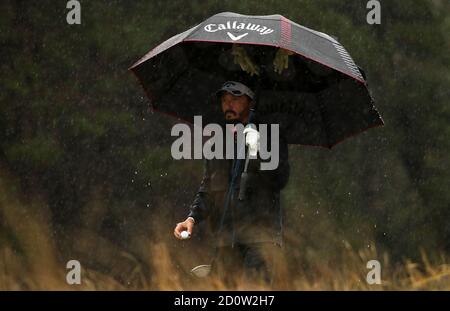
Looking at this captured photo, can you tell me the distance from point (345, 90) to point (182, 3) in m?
3.71

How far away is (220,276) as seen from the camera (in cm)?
651

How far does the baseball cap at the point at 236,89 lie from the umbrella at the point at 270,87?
21 centimetres

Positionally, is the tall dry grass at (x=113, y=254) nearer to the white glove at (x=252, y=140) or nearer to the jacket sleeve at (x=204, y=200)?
the jacket sleeve at (x=204, y=200)

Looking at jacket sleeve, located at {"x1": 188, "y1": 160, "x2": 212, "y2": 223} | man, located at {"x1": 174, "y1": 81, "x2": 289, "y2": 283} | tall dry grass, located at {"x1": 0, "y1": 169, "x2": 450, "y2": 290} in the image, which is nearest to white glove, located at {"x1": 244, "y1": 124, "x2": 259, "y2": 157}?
man, located at {"x1": 174, "y1": 81, "x2": 289, "y2": 283}

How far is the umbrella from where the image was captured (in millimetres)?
6805

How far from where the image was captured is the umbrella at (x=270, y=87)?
6805 mm

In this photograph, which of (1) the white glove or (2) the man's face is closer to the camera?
(1) the white glove

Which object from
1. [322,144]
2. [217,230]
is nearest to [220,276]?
[217,230]

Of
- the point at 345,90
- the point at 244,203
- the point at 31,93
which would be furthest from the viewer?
the point at 31,93

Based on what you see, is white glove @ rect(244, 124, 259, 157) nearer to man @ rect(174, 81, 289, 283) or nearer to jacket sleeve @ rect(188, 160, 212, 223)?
man @ rect(174, 81, 289, 283)

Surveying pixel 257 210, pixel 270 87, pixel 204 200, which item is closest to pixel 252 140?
pixel 257 210

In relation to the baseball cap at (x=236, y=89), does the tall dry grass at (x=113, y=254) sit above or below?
below

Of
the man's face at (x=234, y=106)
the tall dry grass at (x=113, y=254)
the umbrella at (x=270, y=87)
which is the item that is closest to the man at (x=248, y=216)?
the man's face at (x=234, y=106)

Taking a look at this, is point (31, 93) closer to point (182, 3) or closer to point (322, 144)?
point (182, 3)
